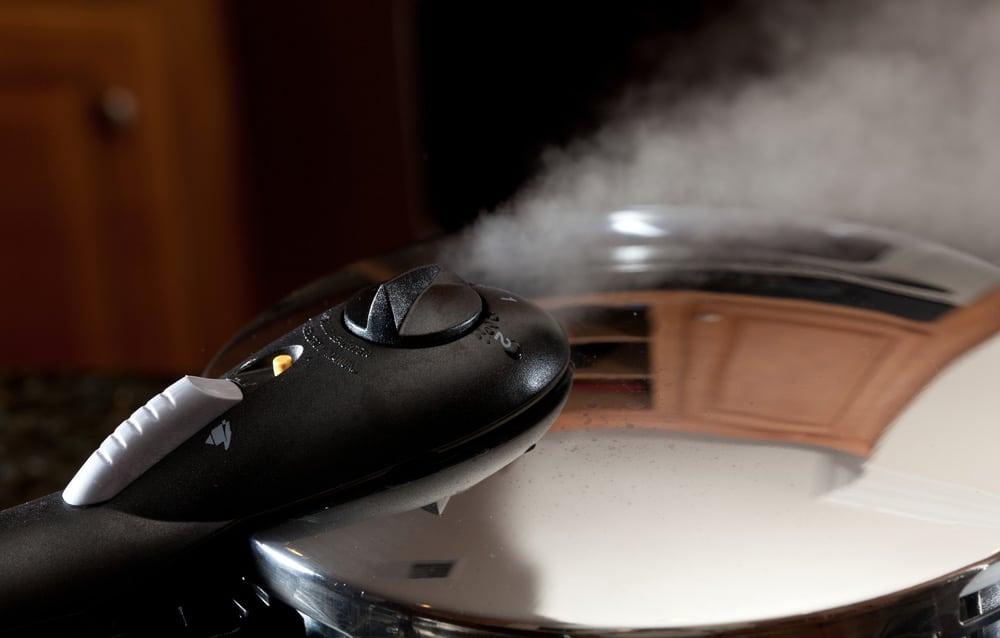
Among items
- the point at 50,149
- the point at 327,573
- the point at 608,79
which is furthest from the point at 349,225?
the point at 327,573

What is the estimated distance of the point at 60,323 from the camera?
2.04m

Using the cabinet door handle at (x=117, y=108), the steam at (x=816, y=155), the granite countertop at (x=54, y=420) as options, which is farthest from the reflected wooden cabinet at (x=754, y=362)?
the cabinet door handle at (x=117, y=108)

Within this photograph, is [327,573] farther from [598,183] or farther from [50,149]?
[50,149]

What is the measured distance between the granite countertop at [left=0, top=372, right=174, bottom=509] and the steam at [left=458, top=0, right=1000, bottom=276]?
1.03ft

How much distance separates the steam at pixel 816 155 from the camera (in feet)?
2.18

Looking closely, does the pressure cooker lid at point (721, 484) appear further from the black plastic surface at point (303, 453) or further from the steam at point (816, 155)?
the steam at point (816, 155)

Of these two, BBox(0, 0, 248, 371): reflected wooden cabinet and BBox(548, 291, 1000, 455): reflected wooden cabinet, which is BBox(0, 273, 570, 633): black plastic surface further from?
BBox(0, 0, 248, 371): reflected wooden cabinet

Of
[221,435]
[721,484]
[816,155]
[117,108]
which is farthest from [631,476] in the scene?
[117,108]

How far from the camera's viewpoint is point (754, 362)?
1.49ft

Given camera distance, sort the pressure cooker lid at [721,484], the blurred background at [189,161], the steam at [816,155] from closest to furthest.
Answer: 1. the pressure cooker lid at [721,484]
2. the steam at [816,155]
3. the blurred background at [189,161]

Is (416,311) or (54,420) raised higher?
(416,311)

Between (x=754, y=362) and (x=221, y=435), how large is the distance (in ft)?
0.71

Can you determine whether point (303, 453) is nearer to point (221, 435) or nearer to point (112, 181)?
point (221, 435)

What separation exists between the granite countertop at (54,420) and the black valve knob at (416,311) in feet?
1.18
